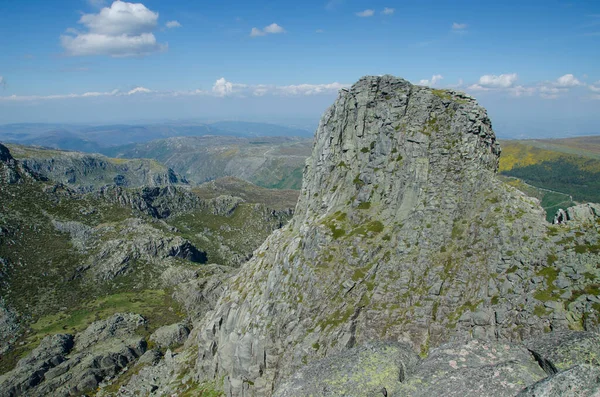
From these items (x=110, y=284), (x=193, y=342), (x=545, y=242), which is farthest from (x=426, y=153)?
(x=110, y=284)

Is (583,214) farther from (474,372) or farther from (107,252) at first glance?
(107,252)

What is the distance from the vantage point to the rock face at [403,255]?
144 ft

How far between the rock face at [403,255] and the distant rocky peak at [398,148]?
7.7 inches

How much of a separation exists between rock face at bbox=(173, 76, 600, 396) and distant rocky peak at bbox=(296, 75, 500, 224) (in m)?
0.20

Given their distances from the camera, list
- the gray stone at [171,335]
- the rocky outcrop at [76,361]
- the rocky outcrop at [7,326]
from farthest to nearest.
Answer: the rocky outcrop at [7,326] → the gray stone at [171,335] → the rocky outcrop at [76,361]

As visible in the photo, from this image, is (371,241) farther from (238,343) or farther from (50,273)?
(50,273)

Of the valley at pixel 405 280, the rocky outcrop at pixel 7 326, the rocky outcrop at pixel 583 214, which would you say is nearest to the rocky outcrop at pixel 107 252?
the rocky outcrop at pixel 7 326

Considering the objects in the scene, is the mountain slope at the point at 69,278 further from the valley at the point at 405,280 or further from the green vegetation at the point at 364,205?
the green vegetation at the point at 364,205

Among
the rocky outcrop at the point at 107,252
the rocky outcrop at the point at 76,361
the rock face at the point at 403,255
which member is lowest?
the rocky outcrop at the point at 76,361

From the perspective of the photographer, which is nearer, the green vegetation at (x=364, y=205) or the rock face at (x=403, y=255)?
the rock face at (x=403, y=255)

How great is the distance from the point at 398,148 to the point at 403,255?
1982 cm

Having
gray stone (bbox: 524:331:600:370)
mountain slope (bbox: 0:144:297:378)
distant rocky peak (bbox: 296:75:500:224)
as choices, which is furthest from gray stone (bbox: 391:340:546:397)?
mountain slope (bbox: 0:144:297:378)

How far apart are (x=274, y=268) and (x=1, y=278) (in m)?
158

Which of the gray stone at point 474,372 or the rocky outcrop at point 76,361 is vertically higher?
the gray stone at point 474,372
